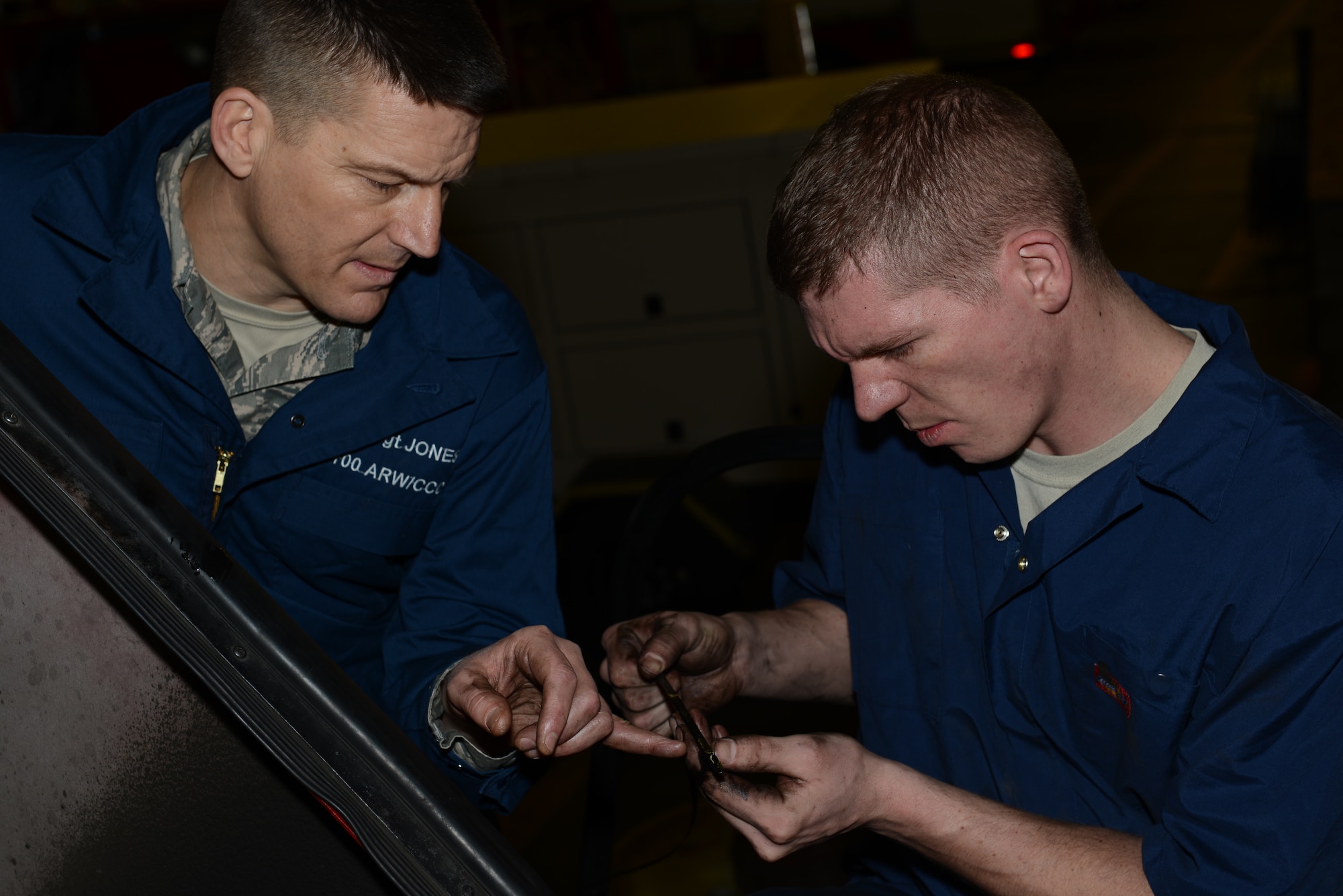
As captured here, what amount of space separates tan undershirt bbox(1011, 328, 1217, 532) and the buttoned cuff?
74 cm

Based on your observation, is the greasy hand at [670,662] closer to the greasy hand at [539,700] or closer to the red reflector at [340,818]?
the greasy hand at [539,700]

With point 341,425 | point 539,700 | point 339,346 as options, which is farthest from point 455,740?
point 339,346

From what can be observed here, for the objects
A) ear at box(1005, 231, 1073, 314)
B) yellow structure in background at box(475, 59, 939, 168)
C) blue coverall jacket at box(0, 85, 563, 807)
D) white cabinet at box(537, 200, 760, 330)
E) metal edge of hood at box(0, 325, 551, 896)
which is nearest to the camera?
metal edge of hood at box(0, 325, 551, 896)

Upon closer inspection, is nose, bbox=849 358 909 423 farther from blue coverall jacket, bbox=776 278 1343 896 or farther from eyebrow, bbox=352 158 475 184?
eyebrow, bbox=352 158 475 184

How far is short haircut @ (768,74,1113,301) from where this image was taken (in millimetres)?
1195

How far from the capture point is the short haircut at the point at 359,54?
1282 mm

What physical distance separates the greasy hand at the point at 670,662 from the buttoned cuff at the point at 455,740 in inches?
7.0

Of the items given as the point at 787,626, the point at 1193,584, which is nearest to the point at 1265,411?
the point at 1193,584

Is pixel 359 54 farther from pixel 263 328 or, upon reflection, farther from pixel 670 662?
pixel 670 662

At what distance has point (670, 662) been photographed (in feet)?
4.76

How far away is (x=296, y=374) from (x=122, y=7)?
4.89 m

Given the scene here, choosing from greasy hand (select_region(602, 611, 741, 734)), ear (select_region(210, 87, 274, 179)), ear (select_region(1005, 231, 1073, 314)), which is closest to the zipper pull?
ear (select_region(210, 87, 274, 179))

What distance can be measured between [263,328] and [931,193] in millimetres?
913

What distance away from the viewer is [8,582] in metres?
0.87
